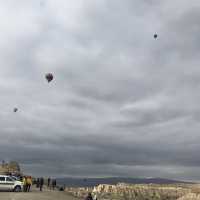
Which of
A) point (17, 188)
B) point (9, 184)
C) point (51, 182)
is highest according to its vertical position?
point (51, 182)

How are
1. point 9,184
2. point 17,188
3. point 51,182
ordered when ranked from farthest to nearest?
1. point 51,182
2. point 17,188
3. point 9,184

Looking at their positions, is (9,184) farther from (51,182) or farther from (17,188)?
(51,182)

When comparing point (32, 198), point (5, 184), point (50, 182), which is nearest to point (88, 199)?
point (32, 198)

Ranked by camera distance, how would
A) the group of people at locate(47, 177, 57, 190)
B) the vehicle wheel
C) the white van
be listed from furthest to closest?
the group of people at locate(47, 177, 57, 190) < the vehicle wheel < the white van

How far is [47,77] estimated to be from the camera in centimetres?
7056

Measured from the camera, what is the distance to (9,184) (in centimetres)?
7338

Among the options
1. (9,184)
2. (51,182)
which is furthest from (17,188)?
(51,182)

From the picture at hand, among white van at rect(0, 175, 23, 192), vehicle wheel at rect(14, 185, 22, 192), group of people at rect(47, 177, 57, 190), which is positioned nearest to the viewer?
white van at rect(0, 175, 23, 192)

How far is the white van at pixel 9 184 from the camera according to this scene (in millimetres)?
72938

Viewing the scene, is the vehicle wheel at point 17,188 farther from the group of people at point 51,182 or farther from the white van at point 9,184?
the group of people at point 51,182

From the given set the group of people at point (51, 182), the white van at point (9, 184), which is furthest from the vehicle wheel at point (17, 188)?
the group of people at point (51, 182)

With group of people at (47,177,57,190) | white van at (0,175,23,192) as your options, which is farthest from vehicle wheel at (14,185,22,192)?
group of people at (47,177,57,190)

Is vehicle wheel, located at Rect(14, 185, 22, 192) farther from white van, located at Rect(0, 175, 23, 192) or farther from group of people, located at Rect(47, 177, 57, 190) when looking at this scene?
group of people, located at Rect(47, 177, 57, 190)

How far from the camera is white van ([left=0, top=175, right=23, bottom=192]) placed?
72.9 metres
